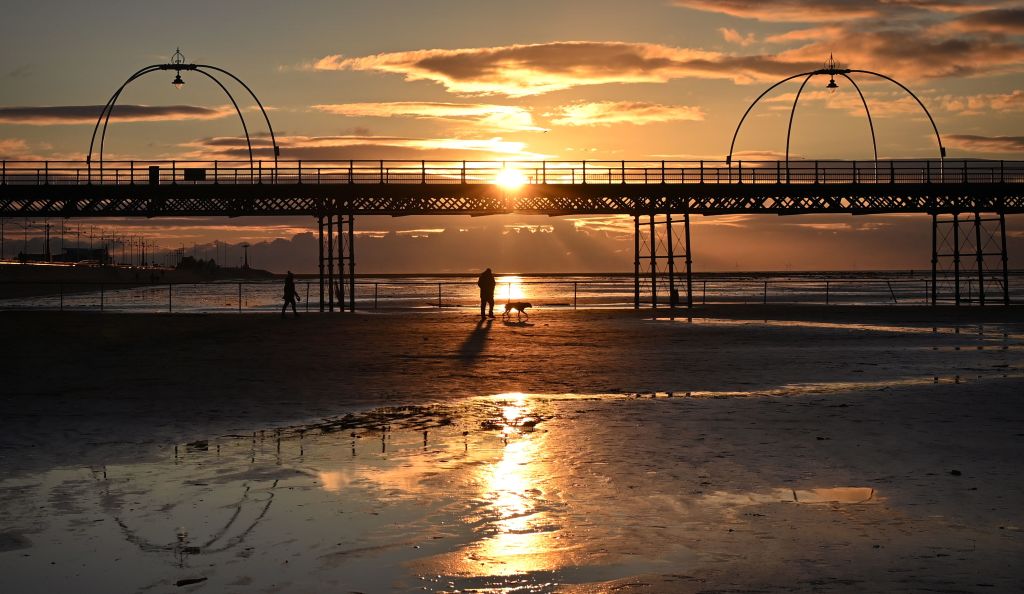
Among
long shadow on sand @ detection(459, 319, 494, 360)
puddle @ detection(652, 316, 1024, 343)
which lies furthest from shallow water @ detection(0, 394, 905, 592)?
puddle @ detection(652, 316, 1024, 343)

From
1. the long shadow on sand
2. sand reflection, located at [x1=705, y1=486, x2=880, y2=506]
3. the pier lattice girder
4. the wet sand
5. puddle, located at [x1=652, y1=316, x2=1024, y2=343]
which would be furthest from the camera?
the pier lattice girder

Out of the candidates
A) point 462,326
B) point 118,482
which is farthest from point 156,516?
point 462,326

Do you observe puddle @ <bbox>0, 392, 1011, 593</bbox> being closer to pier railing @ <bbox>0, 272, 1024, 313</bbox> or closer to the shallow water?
the shallow water

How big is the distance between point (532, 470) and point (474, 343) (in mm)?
19983

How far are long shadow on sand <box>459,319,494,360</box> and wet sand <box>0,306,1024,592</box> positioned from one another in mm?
1479

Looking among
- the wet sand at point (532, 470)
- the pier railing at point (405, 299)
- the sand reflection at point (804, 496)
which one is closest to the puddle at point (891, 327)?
the wet sand at point (532, 470)

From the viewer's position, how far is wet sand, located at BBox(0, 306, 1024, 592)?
7582 millimetres

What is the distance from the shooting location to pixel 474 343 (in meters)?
31.3

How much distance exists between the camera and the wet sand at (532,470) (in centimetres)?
758

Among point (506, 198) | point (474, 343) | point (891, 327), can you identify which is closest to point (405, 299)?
point (506, 198)

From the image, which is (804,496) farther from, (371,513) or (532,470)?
(371,513)

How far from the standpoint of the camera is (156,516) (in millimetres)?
9211

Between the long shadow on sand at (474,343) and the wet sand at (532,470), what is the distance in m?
1.48

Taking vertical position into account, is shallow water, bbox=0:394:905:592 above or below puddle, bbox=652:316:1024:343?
above
